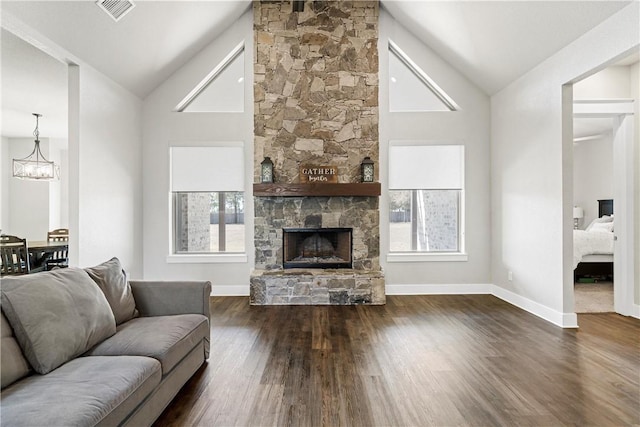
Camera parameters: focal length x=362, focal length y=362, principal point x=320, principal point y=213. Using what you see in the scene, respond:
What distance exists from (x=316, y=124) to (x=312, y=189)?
105 cm

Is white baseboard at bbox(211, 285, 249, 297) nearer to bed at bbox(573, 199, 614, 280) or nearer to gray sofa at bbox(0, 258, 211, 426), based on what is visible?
gray sofa at bbox(0, 258, 211, 426)

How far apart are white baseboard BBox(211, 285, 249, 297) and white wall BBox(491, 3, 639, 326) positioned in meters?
3.82

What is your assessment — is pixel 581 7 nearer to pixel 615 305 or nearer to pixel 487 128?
pixel 487 128

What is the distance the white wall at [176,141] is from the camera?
5.52m

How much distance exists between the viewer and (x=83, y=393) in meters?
1.61

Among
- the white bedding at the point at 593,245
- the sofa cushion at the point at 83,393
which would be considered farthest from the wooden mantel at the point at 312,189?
the white bedding at the point at 593,245

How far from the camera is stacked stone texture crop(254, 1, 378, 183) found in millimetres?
5430

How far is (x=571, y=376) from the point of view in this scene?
9.07 feet

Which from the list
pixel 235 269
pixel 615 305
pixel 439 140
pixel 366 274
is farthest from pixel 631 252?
pixel 235 269

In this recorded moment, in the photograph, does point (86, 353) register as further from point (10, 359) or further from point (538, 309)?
point (538, 309)

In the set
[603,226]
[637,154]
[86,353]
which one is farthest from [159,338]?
[603,226]

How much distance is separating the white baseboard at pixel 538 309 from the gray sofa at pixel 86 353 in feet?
12.4

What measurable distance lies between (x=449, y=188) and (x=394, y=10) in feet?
9.10

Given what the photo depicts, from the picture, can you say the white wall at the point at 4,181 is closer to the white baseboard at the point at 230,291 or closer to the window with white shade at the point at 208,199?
the window with white shade at the point at 208,199
